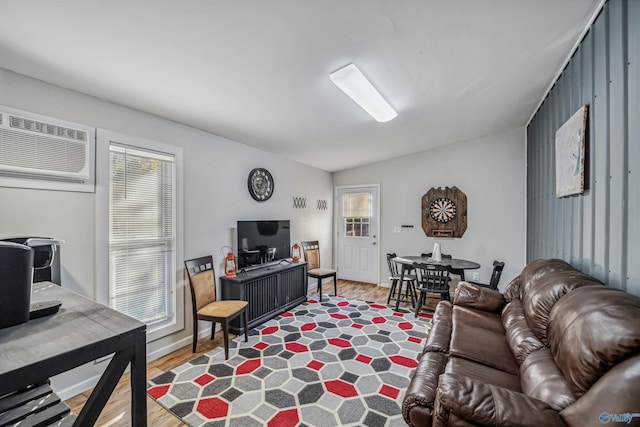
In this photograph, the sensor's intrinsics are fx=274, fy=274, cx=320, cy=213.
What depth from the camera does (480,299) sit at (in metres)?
2.79

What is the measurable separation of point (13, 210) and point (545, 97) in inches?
200

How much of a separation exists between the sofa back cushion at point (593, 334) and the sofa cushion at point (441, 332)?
69cm

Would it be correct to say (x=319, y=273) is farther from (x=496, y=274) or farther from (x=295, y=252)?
(x=496, y=274)

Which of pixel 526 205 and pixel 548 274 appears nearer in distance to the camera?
pixel 548 274

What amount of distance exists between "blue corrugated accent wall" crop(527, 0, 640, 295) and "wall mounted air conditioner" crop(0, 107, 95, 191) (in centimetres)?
368

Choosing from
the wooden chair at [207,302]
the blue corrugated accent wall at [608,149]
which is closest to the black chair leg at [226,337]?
the wooden chair at [207,302]

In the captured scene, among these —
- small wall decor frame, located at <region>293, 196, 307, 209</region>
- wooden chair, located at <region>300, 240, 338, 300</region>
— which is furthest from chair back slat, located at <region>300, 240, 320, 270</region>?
small wall decor frame, located at <region>293, 196, 307, 209</region>

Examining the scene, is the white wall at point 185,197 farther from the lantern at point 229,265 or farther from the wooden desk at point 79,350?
the wooden desk at point 79,350

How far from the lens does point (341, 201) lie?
19.9 feet

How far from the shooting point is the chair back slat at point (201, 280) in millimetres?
2910

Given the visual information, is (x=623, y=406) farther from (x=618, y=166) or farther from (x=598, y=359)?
(x=618, y=166)

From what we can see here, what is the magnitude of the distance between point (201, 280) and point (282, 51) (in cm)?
241

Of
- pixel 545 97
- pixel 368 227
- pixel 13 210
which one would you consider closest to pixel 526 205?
pixel 545 97

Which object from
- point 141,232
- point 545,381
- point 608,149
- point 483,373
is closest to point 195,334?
point 141,232
